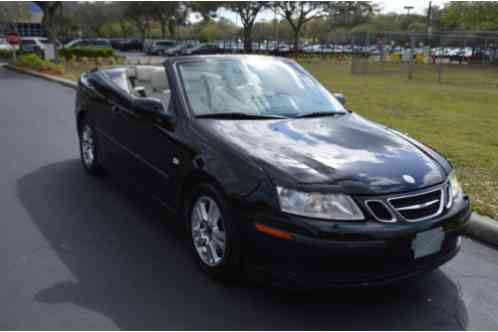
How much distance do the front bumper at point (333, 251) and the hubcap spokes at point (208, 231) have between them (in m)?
0.40

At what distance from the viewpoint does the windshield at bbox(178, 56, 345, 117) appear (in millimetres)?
4074

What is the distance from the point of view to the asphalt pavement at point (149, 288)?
120 inches

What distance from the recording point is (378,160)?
10.9 ft

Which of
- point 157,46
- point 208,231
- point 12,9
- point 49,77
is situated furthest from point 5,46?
point 208,231

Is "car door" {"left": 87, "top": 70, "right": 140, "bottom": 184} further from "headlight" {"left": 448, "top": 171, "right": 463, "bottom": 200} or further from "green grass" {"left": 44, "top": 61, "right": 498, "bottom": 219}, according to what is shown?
"green grass" {"left": 44, "top": 61, "right": 498, "bottom": 219}

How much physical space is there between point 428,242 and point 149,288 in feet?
6.05

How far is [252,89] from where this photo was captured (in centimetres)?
429

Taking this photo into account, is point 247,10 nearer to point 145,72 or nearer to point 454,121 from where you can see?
point 454,121

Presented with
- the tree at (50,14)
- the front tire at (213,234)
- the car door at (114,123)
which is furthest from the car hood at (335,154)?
the tree at (50,14)

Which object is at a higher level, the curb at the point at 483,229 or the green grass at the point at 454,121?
the green grass at the point at 454,121

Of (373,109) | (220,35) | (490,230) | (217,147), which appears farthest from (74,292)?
(220,35)

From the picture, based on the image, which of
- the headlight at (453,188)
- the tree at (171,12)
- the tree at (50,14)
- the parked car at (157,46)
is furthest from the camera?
the tree at (171,12)

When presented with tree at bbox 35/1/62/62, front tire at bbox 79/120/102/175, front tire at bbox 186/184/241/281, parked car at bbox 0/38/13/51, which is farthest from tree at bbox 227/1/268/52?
front tire at bbox 186/184/241/281

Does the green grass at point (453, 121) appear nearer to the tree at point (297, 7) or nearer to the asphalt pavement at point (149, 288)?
the asphalt pavement at point (149, 288)
